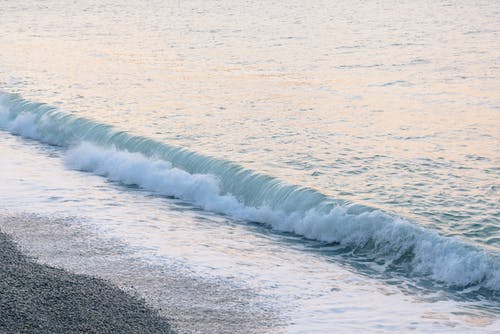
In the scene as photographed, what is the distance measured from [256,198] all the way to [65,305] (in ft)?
21.0

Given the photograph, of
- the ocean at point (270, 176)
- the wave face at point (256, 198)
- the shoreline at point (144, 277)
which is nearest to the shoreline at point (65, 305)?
the shoreline at point (144, 277)

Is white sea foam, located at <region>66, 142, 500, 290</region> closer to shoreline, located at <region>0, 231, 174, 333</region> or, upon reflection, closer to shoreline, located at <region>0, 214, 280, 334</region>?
shoreline, located at <region>0, 214, 280, 334</region>

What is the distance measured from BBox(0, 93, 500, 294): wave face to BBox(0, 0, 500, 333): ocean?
4 cm

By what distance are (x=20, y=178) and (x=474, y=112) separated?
983 cm

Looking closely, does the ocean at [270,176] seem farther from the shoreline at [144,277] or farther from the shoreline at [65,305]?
the shoreline at [65,305]

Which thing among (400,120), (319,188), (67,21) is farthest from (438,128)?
(67,21)

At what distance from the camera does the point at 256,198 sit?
15852 millimetres

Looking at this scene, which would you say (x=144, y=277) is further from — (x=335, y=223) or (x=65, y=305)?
(x=335, y=223)

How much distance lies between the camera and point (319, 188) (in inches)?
619

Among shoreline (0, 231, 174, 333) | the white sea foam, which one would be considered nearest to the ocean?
the white sea foam

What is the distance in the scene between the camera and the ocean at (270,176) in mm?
11327

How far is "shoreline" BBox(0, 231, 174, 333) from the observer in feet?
30.5

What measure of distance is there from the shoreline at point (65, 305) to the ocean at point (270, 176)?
1.41ft

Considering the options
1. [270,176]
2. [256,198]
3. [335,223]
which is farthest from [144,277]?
[270,176]
